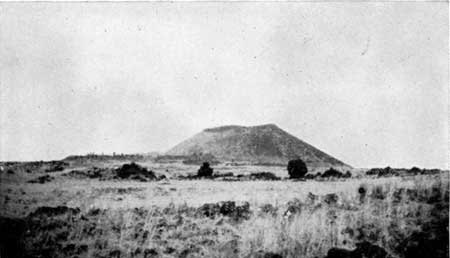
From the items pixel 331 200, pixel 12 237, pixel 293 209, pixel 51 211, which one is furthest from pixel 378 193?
pixel 51 211

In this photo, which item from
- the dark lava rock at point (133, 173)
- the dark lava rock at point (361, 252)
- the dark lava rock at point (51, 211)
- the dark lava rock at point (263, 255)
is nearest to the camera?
the dark lava rock at point (361, 252)

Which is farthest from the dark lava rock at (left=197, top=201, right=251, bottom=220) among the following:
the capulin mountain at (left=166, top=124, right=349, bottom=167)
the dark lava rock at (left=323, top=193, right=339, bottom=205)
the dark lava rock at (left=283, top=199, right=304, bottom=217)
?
the capulin mountain at (left=166, top=124, right=349, bottom=167)

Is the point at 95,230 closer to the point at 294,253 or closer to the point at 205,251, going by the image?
the point at 205,251

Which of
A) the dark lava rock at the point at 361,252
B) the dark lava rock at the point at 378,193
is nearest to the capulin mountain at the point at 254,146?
the dark lava rock at the point at 378,193

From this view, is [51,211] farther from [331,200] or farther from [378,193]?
[378,193]

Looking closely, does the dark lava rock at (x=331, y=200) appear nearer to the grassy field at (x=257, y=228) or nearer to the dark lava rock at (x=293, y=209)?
the grassy field at (x=257, y=228)
